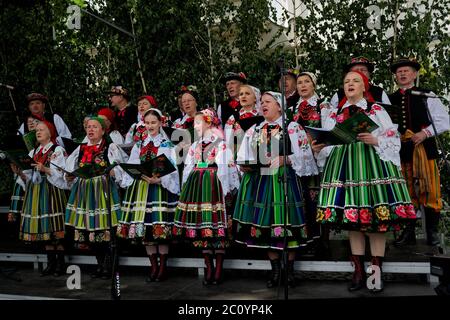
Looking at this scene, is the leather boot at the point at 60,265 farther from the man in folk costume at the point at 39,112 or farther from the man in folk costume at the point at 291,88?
the man in folk costume at the point at 291,88

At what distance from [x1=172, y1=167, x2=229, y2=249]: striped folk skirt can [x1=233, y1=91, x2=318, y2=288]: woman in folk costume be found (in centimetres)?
17

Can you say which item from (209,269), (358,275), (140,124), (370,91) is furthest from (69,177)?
(370,91)

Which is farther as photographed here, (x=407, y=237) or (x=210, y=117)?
(x=407, y=237)

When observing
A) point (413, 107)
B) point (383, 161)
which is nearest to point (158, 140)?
point (383, 161)

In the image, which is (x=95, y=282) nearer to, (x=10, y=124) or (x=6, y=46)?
(x=10, y=124)

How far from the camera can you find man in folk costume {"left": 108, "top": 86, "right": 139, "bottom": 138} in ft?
19.5

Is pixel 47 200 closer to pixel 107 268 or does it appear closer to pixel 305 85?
pixel 107 268

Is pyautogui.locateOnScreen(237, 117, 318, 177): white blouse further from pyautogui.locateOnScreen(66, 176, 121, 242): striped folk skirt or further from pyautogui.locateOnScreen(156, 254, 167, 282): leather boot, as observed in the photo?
pyautogui.locateOnScreen(66, 176, 121, 242): striped folk skirt

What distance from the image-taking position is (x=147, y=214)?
186 inches

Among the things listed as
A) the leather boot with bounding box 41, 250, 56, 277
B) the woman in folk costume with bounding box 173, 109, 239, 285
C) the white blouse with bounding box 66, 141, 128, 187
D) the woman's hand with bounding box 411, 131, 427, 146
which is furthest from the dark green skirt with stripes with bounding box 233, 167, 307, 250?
the leather boot with bounding box 41, 250, 56, 277

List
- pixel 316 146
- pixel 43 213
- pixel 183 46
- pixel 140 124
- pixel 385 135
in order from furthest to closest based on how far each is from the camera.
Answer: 1. pixel 183 46
2. pixel 140 124
3. pixel 43 213
4. pixel 316 146
5. pixel 385 135

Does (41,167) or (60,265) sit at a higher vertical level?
(41,167)

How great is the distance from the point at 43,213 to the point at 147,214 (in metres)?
1.27

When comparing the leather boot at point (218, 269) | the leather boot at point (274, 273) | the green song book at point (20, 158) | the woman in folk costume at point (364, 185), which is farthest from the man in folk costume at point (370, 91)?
the green song book at point (20, 158)
